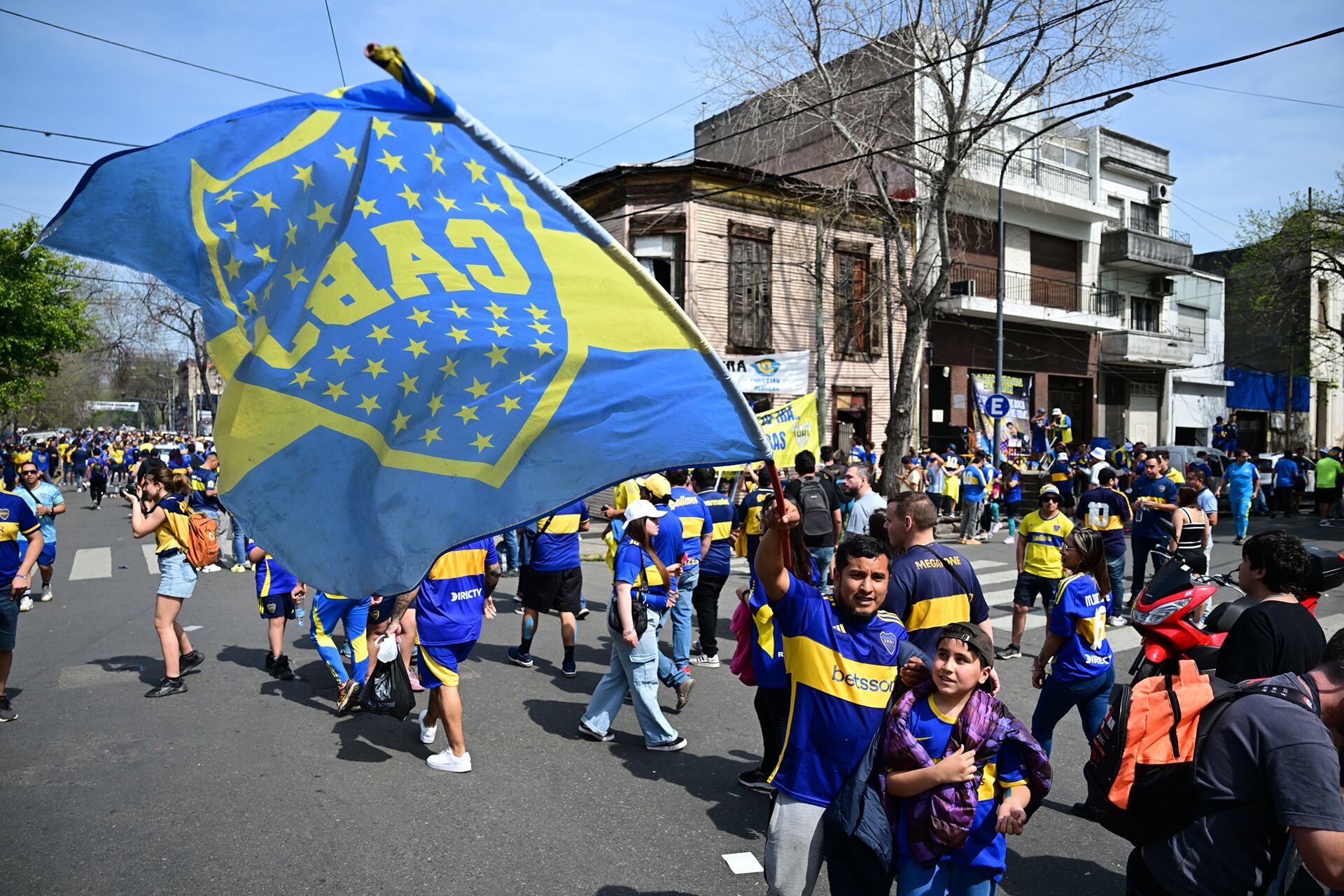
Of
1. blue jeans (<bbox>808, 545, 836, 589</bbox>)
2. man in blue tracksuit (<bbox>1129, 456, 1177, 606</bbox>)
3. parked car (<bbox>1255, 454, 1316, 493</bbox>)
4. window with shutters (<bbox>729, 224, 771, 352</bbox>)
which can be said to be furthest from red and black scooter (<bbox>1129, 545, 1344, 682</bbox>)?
parked car (<bbox>1255, 454, 1316, 493</bbox>)

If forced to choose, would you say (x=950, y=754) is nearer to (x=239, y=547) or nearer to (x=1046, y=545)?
(x=1046, y=545)

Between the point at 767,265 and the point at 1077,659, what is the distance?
20152 mm

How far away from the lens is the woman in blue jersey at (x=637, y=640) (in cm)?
577

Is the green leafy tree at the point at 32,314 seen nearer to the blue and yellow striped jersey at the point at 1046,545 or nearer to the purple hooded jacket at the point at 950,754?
the blue and yellow striped jersey at the point at 1046,545

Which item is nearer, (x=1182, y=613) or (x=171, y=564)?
(x=1182, y=613)

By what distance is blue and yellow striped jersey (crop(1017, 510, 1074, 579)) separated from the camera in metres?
7.82

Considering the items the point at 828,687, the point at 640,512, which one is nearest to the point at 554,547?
the point at 640,512

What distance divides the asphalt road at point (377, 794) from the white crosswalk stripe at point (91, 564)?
5.89 meters

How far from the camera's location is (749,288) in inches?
929

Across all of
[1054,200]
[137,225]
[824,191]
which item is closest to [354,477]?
[137,225]

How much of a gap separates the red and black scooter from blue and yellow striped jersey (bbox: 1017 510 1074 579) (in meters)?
2.90

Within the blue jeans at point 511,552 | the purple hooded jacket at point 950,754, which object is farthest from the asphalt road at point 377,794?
the blue jeans at point 511,552

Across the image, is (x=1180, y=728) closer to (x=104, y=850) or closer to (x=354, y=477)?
(x=354, y=477)

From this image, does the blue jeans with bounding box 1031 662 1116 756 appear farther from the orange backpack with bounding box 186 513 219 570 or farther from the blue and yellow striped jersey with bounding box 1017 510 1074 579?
the orange backpack with bounding box 186 513 219 570
